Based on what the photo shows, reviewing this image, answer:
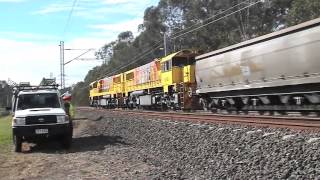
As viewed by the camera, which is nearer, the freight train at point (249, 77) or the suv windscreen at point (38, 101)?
the suv windscreen at point (38, 101)

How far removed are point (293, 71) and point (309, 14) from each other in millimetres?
35570

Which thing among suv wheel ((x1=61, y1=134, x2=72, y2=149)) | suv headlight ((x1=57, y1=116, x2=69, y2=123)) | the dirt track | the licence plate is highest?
suv headlight ((x1=57, y1=116, x2=69, y2=123))

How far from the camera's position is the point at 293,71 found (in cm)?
1991

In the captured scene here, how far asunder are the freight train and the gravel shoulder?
4160 millimetres

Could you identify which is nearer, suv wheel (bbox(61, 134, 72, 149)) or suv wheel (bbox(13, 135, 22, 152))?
suv wheel (bbox(13, 135, 22, 152))

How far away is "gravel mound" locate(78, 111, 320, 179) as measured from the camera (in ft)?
31.6

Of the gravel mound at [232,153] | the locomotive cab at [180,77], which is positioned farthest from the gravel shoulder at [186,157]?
the locomotive cab at [180,77]

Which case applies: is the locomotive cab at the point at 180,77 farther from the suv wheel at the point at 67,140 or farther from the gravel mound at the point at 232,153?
the suv wheel at the point at 67,140

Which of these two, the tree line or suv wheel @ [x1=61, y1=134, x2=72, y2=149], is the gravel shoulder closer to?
suv wheel @ [x1=61, y1=134, x2=72, y2=149]

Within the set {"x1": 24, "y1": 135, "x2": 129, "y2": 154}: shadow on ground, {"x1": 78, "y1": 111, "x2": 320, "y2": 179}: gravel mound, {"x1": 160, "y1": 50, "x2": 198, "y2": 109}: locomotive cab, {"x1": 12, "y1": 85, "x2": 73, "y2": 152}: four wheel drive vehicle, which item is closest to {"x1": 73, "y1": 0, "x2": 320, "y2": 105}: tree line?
{"x1": 160, "y1": 50, "x2": 198, "y2": 109}: locomotive cab

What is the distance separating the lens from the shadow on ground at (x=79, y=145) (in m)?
17.4

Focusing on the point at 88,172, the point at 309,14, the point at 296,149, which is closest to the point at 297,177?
the point at 296,149

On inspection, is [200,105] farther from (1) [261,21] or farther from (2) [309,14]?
(1) [261,21]

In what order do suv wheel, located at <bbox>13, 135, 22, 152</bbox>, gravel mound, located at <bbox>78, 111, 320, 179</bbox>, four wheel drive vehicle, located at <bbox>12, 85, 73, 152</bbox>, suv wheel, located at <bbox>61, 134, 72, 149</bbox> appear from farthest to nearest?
suv wheel, located at <bbox>61, 134, 72, 149</bbox>
suv wheel, located at <bbox>13, 135, 22, 152</bbox>
four wheel drive vehicle, located at <bbox>12, 85, 73, 152</bbox>
gravel mound, located at <bbox>78, 111, 320, 179</bbox>
